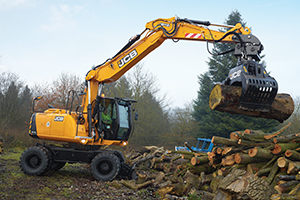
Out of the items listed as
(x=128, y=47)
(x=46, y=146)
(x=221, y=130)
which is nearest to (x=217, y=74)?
(x=221, y=130)

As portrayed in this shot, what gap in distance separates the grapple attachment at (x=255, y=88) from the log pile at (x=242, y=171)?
3.76 ft

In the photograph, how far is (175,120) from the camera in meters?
22.3

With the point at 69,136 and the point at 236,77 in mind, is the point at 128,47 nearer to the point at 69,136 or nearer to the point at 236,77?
the point at 69,136

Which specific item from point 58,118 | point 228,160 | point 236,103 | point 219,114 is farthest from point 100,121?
point 219,114

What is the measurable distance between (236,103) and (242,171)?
1159 mm

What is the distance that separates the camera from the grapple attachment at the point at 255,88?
410 centimetres

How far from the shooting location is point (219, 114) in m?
20.8

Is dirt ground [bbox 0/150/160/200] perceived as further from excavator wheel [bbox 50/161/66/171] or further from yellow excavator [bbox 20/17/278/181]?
excavator wheel [bbox 50/161/66/171]

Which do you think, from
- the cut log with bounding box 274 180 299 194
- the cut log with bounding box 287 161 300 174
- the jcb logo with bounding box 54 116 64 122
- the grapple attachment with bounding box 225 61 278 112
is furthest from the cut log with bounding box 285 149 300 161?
the jcb logo with bounding box 54 116 64 122

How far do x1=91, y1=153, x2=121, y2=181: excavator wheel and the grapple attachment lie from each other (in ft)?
13.2

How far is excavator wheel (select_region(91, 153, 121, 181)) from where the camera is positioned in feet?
22.7

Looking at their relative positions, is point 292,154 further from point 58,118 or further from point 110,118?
point 58,118

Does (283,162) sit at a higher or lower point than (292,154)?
lower

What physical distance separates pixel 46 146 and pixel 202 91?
18.0 meters
